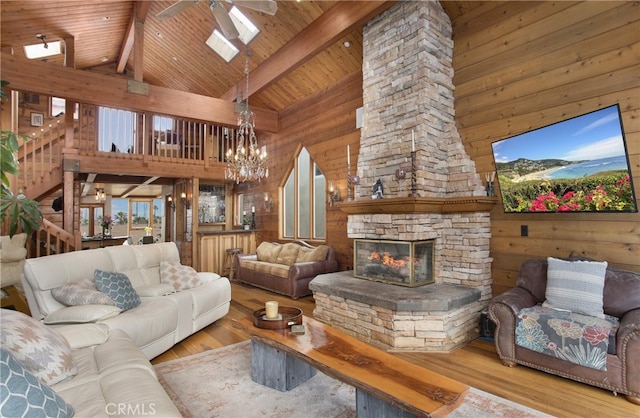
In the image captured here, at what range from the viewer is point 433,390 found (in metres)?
1.69

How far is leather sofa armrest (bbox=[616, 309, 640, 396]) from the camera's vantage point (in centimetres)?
237

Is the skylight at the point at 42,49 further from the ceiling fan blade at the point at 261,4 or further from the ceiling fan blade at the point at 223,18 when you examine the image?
the ceiling fan blade at the point at 261,4

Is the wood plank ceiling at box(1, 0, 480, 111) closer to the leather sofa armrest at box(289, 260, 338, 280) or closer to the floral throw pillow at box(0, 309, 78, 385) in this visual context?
the leather sofa armrest at box(289, 260, 338, 280)

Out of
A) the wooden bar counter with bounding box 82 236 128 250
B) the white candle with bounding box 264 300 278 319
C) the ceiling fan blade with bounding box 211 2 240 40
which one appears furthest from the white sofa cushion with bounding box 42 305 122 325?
the wooden bar counter with bounding box 82 236 128 250

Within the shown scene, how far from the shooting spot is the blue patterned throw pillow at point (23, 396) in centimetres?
123

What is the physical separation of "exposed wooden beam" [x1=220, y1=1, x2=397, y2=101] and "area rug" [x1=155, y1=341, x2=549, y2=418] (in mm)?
3954

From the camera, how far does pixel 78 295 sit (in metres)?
2.88

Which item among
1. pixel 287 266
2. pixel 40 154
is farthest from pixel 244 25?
pixel 40 154

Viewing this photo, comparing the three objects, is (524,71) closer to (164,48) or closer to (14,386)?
(14,386)

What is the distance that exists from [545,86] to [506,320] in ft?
7.74

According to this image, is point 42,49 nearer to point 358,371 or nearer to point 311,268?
point 311,268

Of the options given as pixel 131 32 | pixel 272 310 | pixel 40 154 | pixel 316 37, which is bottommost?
pixel 272 310

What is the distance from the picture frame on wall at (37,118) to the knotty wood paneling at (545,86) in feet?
32.4

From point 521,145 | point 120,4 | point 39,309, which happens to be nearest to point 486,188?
point 521,145
